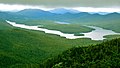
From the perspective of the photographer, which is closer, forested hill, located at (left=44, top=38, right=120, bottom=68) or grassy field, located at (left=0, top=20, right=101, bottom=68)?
forested hill, located at (left=44, top=38, right=120, bottom=68)

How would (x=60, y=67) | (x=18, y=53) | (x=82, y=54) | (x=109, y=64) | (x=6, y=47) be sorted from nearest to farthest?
(x=109, y=64)
(x=60, y=67)
(x=82, y=54)
(x=18, y=53)
(x=6, y=47)

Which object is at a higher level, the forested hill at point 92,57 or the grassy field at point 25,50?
the forested hill at point 92,57

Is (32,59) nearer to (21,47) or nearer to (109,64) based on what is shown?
(21,47)

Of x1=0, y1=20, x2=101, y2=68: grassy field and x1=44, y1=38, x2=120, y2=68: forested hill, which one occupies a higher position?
x1=44, y1=38, x2=120, y2=68: forested hill

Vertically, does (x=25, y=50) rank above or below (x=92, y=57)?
below

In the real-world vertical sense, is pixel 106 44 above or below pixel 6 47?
above

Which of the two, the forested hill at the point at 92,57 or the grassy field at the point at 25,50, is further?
the grassy field at the point at 25,50

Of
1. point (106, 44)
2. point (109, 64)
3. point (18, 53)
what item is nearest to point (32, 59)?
point (18, 53)

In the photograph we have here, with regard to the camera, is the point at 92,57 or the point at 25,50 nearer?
the point at 92,57
